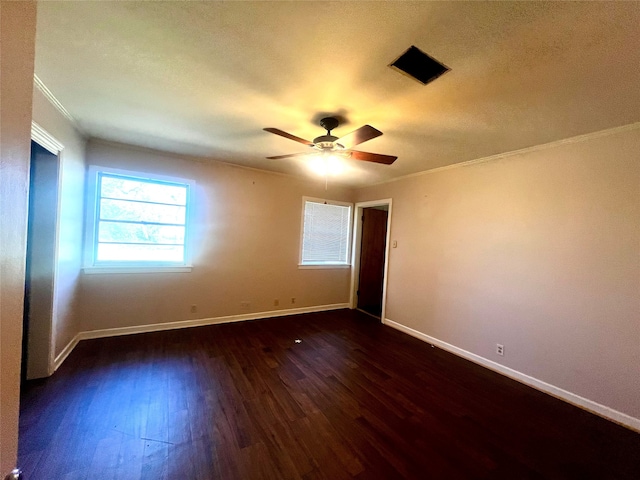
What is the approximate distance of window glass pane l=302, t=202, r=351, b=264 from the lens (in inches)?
187

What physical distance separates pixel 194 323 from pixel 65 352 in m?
1.35

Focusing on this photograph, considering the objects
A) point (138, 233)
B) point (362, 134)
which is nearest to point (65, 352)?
point (138, 233)

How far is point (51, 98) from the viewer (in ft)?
7.00

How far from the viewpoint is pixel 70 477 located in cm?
145

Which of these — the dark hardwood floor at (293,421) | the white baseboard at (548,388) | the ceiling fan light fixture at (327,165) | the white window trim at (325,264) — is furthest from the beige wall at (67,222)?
the white baseboard at (548,388)

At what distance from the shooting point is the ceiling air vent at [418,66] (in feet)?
4.82

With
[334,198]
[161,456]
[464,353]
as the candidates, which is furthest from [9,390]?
[334,198]

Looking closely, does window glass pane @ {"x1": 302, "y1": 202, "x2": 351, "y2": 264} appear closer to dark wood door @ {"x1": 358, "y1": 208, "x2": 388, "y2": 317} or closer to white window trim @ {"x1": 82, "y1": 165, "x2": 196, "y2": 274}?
dark wood door @ {"x1": 358, "y1": 208, "x2": 388, "y2": 317}

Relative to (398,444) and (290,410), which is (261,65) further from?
(398,444)

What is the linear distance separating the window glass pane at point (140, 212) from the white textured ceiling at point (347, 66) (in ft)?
3.42

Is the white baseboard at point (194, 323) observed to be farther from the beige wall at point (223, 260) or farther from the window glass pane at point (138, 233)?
the window glass pane at point (138, 233)

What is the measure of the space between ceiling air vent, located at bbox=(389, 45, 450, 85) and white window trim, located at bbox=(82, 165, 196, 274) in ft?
10.3

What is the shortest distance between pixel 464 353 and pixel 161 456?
3.27m

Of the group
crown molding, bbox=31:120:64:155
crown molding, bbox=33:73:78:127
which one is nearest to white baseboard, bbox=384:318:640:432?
crown molding, bbox=31:120:64:155
